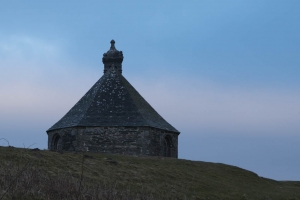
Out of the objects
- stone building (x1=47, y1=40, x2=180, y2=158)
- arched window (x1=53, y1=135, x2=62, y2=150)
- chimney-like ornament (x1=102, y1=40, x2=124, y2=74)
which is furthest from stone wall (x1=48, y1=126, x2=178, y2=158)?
chimney-like ornament (x1=102, y1=40, x2=124, y2=74)

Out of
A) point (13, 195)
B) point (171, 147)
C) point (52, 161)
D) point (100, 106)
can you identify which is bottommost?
point (13, 195)

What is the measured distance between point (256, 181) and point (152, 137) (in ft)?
26.9

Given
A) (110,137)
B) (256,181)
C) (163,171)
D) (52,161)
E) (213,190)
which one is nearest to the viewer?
(52,161)

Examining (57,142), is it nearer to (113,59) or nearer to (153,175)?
(113,59)

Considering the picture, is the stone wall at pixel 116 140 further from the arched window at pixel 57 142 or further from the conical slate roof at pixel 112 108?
the arched window at pixel 57 142

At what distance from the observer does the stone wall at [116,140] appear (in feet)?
120

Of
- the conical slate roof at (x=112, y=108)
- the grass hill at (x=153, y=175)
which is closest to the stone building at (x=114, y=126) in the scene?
the conical slate roof at (x=112, y=108)

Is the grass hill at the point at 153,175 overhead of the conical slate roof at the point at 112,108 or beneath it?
beneath

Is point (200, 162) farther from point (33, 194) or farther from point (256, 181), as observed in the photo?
point (33, 194)

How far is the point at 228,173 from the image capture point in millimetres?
33406

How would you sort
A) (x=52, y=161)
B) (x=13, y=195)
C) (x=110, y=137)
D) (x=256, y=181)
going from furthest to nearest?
(x=110, y=137)
(x=256, y=181)
(x=52, y=161)
(x=13, y=195)

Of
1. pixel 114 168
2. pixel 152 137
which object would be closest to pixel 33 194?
pixel 114 168

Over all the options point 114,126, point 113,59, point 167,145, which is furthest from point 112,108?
point 113,59

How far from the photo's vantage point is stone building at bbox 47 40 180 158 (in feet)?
121
